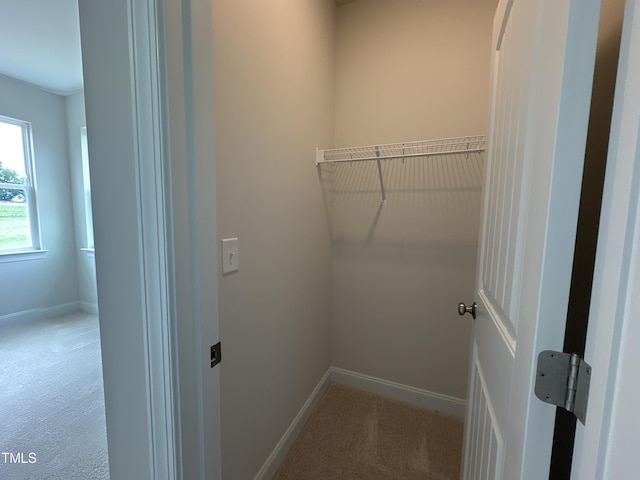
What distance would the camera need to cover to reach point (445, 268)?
5.82 ft

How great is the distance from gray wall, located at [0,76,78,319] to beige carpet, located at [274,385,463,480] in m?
3.68

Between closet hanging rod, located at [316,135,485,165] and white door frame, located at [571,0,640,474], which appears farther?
closet hanging rod, located at [316,135,485,165]

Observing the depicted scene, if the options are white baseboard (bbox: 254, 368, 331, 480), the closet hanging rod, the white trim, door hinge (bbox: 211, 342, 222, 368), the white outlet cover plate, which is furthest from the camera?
the closet hanging rod

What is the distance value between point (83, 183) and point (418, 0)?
4.07m

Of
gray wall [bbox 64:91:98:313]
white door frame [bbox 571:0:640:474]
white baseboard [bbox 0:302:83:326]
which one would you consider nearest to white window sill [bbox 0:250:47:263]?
gray wall [bbox 64:91:98:313]

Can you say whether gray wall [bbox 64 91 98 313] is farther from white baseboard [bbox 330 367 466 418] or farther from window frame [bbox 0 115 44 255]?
white baseboard [bbox 330 367 466 418]

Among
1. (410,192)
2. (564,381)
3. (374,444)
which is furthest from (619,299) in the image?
(374,444)

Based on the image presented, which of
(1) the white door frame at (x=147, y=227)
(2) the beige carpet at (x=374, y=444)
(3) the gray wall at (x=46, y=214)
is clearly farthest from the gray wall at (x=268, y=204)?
(3) the gray wall at (x=46, y=214)

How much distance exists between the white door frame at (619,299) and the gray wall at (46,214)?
4.66m

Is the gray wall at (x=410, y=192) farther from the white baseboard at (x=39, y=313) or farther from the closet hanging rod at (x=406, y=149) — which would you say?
the white baseboard at (x=39, y=313)

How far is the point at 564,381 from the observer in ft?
1.39

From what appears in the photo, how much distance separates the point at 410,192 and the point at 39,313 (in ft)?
14.5

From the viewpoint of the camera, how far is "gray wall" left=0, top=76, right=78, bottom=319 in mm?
3037

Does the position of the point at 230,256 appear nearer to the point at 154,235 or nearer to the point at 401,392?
the point at 154,235
